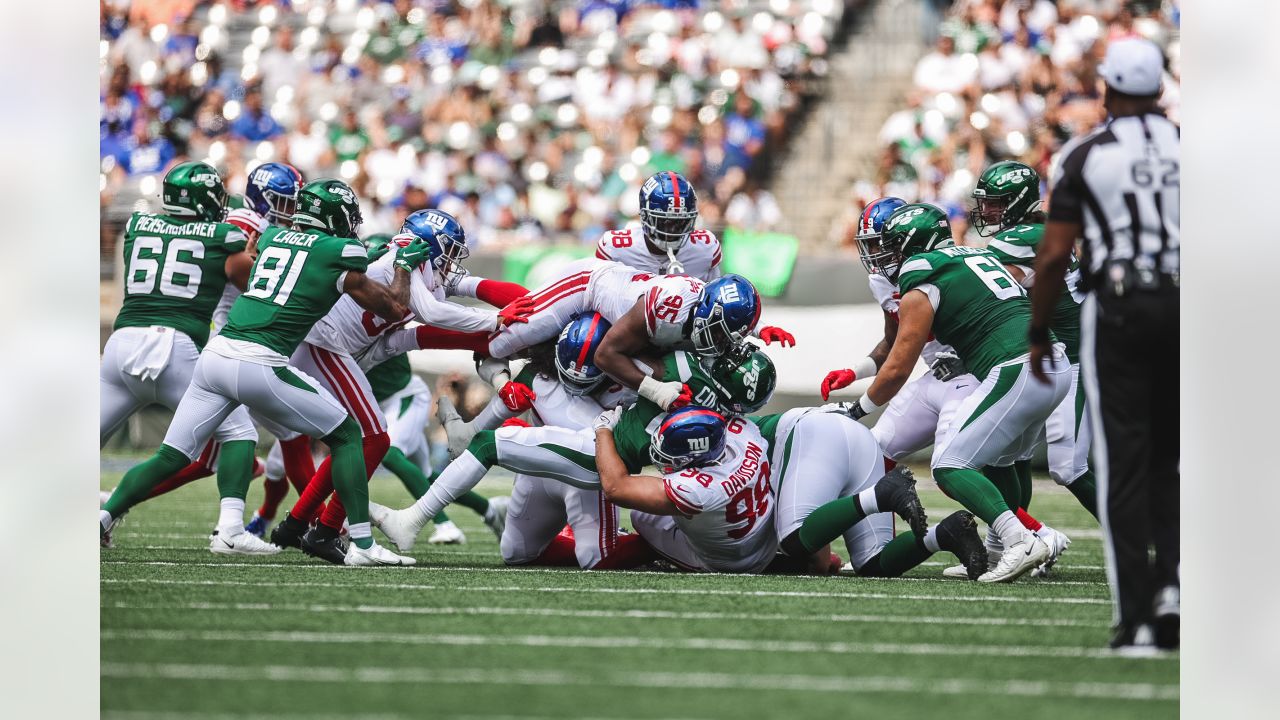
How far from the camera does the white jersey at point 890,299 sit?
6883 millimetres

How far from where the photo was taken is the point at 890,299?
693 centimetres

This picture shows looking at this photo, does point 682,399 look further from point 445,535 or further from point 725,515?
point 445,535

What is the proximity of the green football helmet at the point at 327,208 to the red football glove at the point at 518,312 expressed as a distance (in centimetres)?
72

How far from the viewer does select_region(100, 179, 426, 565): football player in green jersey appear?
249 inches

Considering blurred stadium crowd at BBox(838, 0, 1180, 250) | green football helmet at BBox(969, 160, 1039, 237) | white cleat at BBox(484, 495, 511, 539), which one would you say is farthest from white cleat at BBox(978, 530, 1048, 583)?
blurred stadium crowd at BBox(838, 0, 1180, 250)

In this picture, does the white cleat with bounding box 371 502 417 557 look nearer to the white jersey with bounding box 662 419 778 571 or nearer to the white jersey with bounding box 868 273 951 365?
the white jersey with bounding box 662 419 778 571

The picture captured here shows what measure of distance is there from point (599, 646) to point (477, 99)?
12.6 metres

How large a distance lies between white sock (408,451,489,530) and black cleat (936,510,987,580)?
1798 millimetres

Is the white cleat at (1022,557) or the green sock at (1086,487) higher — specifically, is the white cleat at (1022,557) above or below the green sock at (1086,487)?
above

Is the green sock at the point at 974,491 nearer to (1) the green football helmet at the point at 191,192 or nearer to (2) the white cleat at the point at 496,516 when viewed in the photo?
(2) the white cleat at the point at 496,516

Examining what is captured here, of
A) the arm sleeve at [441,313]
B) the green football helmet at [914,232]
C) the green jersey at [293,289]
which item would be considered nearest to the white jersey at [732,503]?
the green football helmet at [914,232]
